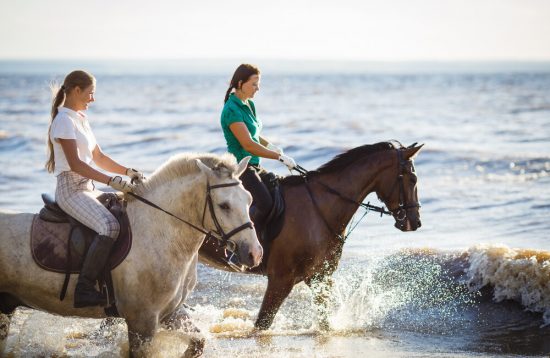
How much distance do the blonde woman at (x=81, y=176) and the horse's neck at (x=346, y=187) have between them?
2551 mm

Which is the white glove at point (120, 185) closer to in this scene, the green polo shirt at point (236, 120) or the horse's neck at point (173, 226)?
the horse's neck at point (173, 226)

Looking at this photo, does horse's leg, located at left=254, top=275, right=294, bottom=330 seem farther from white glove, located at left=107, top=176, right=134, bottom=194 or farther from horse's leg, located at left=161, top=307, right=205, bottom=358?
white glove, located at left=107, top=176, right=134, bottom=194

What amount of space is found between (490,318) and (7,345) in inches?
231

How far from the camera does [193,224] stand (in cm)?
558

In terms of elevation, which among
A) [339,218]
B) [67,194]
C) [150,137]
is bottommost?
[150,137]

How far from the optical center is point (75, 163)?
5.63 metres

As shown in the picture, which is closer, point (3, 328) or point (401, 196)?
point (3, 328)

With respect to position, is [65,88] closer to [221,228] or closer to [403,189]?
[221,228]

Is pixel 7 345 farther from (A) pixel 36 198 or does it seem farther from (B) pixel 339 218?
(A) pixel 36 198

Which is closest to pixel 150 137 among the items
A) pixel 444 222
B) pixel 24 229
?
pixel 444 222

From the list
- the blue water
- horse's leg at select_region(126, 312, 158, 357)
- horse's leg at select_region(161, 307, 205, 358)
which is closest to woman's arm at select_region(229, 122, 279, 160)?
horse's leg at select_region(161, 307, 205, 358)

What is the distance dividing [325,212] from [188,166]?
99.6 inches

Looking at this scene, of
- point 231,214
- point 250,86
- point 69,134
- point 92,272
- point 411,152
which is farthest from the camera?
point 411,152

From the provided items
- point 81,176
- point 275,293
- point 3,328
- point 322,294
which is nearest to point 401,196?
point 322,294
